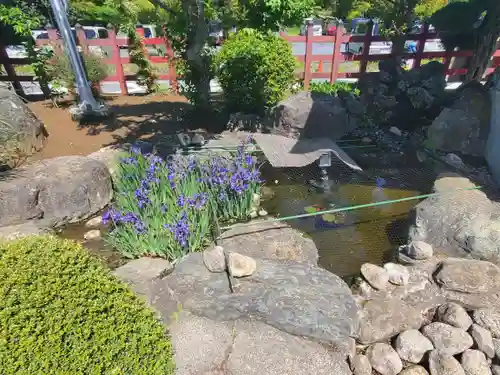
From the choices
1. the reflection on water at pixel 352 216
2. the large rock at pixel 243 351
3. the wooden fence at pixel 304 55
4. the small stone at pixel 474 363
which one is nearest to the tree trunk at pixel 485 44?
the wooden fence at pixel 304 55

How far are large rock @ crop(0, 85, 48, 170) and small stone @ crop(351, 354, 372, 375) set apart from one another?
559 centimetres

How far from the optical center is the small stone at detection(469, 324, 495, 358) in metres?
2.76

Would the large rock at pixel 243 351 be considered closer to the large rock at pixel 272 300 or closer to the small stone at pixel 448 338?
the large rock at pixel 272 300

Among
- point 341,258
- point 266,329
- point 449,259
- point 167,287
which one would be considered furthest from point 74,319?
point 449,259

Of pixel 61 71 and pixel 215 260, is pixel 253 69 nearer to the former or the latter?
pixel 61 71

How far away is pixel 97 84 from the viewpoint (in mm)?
8844

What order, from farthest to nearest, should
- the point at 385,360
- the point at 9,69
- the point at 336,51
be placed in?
the point at 336,51
the point at 9,69
the point at 385,360

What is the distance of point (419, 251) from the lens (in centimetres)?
363

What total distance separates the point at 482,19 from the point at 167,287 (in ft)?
35.7

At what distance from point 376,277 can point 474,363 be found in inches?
39.3

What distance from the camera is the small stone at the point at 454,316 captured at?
2949 millimetres

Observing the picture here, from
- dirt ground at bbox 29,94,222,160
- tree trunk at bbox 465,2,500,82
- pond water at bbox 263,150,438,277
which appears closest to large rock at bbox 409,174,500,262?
pond water at bbox 263,150,438,277

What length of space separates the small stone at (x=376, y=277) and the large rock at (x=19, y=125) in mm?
5414

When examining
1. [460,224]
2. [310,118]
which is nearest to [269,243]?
[460,224]
